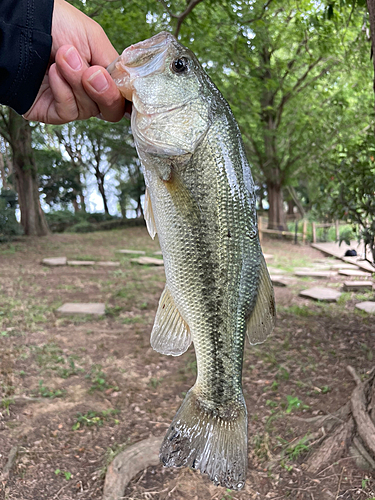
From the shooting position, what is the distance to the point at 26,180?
1552 centimetres

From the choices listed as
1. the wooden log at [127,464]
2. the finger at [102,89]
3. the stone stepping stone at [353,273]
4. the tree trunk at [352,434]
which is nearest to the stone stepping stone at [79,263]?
the stone stepping stone at [353,273]

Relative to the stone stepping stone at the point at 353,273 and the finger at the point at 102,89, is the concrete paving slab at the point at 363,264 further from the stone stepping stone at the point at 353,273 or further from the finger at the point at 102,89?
the finger at the point at 102,89

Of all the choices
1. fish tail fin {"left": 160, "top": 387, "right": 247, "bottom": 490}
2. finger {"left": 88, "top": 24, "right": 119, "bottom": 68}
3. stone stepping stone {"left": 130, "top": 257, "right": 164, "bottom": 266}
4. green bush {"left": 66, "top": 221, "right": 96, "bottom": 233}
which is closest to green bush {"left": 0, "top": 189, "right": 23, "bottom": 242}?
green bush {"left": 66, "top": 221, "right": 96, "bottom": 233}

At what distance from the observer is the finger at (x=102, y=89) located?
1577 millimetres

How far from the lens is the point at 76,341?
5898 millimetres

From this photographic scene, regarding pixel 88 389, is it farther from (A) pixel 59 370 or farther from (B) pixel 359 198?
(B) pixel 359 198

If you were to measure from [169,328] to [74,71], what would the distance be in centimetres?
109

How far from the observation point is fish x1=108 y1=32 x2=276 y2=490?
1.43 metres

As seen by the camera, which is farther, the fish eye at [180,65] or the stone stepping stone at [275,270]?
the stone stepping stone at [275,270]

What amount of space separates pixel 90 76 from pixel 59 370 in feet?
13.7

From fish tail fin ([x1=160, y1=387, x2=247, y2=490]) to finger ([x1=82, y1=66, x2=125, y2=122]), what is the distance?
122cm

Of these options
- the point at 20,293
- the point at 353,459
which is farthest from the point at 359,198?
the point at 20,293

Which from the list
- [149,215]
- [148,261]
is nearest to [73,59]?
[149,215]

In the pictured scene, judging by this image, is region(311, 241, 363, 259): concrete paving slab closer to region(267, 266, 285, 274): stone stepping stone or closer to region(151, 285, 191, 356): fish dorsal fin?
region(267, 266, 285, 274): stone stepping stone
